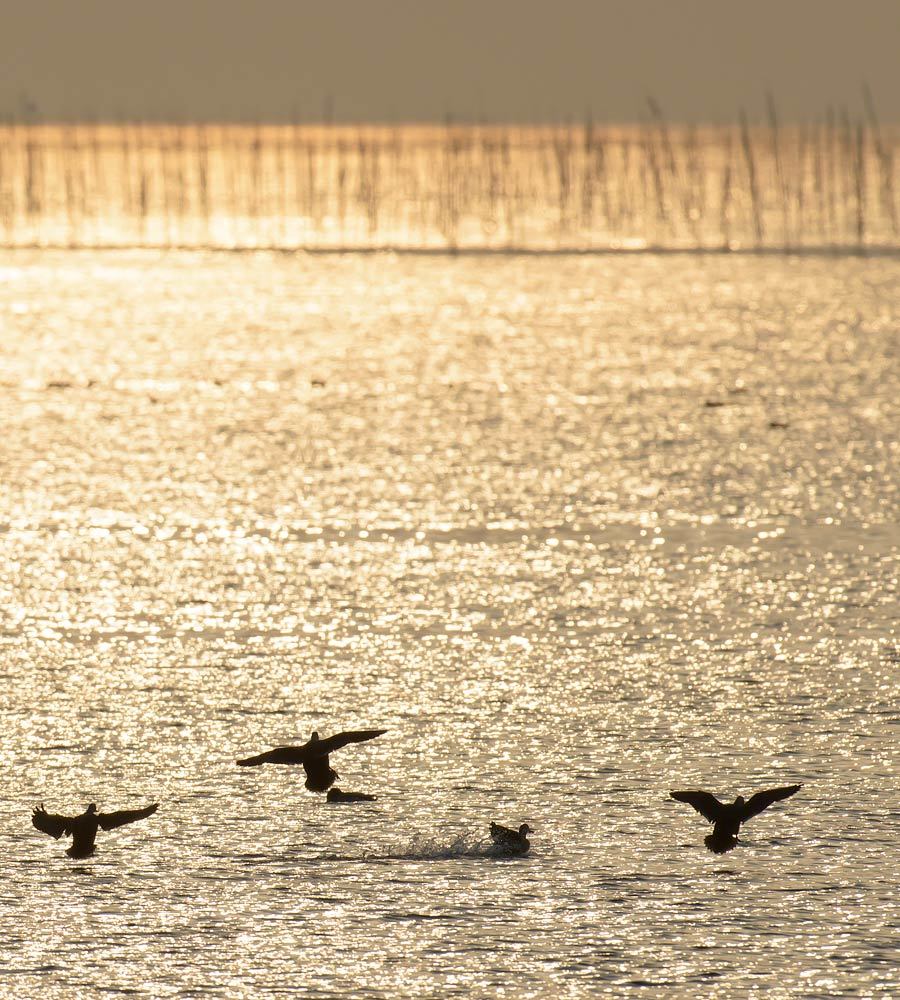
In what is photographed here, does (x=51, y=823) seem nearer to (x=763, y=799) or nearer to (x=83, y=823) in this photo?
(x=83, y=823)

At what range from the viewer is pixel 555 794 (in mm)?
8281

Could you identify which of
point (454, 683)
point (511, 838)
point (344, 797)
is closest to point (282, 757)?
point (344, 797)

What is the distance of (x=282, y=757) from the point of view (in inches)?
316

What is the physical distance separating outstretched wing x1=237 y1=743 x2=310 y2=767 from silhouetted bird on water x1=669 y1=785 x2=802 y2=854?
1.47 meters

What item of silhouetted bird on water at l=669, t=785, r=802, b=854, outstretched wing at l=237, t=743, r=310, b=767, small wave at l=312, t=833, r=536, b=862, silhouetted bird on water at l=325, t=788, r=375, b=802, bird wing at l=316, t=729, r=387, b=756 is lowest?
small wave at l=312, t=833, r=536, b=862

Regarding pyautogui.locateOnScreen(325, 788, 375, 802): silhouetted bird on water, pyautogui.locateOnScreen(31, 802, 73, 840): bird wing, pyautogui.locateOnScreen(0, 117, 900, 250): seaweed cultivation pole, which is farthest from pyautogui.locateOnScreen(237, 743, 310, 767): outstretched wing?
pyautogui.locateOnScreen(0, 117, 900, 250): seaweed cultivation pole

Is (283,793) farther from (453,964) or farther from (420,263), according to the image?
(420,263)

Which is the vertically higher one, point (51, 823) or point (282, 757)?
point (282, 757)

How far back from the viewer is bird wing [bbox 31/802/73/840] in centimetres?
750

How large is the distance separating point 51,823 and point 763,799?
97.7 inches

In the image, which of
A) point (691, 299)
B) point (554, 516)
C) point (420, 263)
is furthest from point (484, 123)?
point (554, 516)

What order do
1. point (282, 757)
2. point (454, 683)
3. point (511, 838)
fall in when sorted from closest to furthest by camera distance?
point (511, 838) → point (282, 757) → point (454, 683)

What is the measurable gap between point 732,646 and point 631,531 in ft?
11.3

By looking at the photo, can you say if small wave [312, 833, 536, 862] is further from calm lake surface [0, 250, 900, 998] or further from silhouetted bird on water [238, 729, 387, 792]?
silhouetted bird on water [238, 729, 387, 792]
